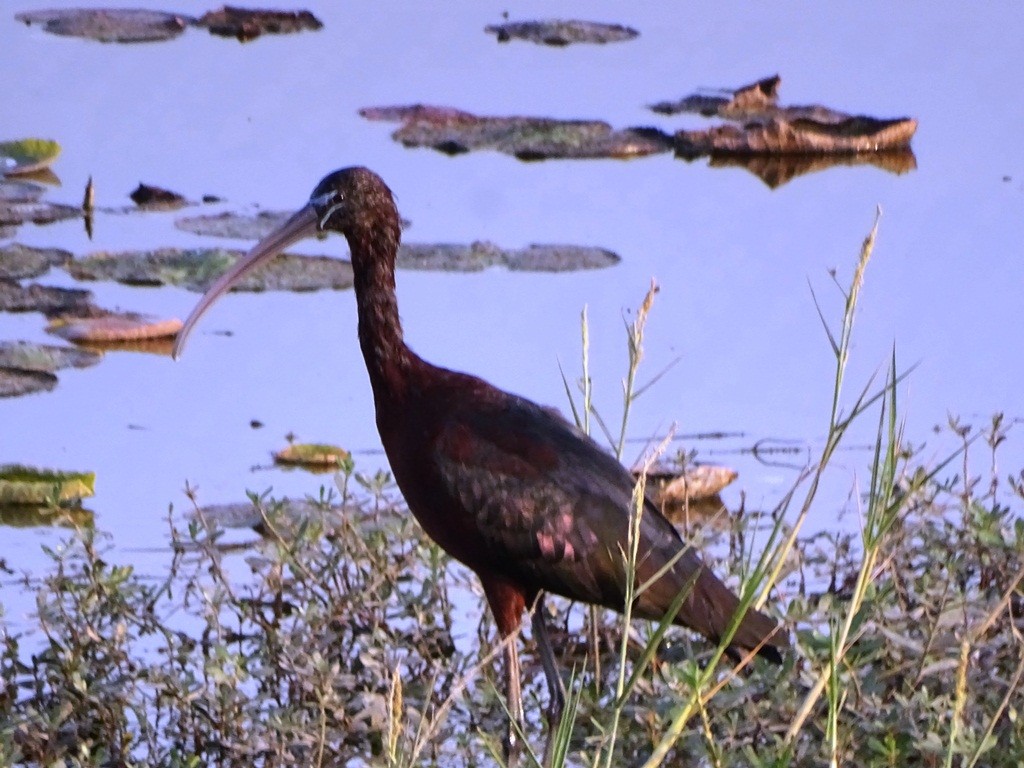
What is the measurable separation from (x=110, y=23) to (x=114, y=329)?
3.77 metres

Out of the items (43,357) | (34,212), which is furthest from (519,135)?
(43,357)

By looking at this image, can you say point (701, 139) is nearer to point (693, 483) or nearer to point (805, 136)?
point (805, 136)

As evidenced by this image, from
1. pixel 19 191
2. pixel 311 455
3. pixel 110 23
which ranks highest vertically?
pixel 110 23

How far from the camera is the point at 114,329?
17.8 feet

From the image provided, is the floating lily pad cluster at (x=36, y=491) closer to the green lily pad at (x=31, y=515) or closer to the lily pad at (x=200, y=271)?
the green lily pad at (x=31, y=515)

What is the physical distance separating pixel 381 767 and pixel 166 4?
23.5ft

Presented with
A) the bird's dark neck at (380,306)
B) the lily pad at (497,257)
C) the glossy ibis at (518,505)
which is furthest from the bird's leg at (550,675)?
the lily pad at (497,257)

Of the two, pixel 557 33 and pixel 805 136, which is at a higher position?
pixel 557 33

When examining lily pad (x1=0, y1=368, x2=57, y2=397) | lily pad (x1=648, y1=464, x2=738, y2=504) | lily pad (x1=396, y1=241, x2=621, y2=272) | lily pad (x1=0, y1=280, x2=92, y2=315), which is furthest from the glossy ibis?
lily pad (x1=396, y1=241, x2=621, y2=272)

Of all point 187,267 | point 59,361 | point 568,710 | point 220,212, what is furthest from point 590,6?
point 568,710

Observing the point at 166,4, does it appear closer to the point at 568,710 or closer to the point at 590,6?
the point at 590,6

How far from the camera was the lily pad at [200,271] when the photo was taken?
5.88 metres

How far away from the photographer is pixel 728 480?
4574mm

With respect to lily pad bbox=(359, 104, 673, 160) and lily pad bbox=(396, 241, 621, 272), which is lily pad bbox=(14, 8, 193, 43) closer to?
lily pad bbox=(359, 104, 673, 160)
